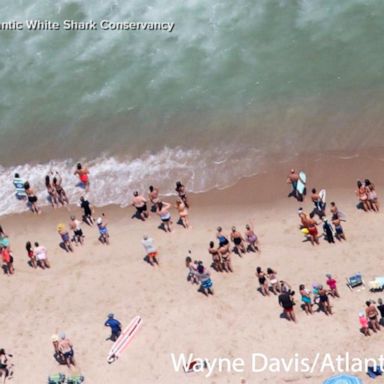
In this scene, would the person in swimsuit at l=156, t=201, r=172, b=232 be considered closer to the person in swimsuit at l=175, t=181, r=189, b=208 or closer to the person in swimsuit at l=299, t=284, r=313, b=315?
the person in swimsuit at l=175, t=181, r=189, b=208

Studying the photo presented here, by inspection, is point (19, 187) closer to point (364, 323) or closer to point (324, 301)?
point (324, 301)

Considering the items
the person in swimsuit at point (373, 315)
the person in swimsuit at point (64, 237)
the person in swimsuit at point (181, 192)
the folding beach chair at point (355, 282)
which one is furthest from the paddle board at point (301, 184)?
the person in swimsuit at point (64, 237)

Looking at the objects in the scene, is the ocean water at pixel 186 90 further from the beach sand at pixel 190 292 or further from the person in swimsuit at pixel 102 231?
the person in swimsuit at pixel 102 231

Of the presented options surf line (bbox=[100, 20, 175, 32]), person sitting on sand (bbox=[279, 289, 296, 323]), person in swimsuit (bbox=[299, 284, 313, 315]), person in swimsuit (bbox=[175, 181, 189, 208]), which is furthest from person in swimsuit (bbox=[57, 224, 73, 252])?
surf line (bbox=[100, 20, 175, 32])

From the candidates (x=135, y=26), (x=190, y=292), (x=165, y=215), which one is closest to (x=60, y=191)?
(x=165, y=215)

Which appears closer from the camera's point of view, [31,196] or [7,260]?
[7,260]

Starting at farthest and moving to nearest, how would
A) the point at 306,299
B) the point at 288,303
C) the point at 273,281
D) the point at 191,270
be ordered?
the point at 191,270
the point at 273,281
the point at 306,299
the point at 288,303
